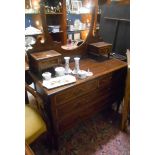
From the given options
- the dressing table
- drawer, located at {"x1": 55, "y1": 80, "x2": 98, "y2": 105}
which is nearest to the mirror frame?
the dressing table

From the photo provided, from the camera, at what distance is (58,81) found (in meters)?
1.32

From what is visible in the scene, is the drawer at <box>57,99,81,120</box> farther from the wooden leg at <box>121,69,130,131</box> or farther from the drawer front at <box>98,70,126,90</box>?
the wooden leg at <box>121,69,130,131</box>

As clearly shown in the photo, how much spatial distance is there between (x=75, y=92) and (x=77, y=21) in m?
0.93

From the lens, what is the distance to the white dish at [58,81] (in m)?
1.26

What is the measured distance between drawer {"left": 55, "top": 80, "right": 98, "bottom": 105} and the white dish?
0.23ft

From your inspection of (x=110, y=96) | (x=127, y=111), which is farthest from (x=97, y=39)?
(x=127, y=111)

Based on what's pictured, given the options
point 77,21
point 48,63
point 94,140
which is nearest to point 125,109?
point 94,140

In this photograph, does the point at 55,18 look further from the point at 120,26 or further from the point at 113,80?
the point at 120,26

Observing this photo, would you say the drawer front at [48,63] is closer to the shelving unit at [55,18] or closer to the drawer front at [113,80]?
the shelving unit at [55,18]

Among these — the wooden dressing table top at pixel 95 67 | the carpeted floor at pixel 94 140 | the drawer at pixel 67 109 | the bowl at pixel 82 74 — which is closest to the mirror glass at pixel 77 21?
the wooden dressing table top at pixel 95 67

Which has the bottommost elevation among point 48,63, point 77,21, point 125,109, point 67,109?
point 125,109

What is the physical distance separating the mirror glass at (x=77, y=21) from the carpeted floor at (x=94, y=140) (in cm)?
92
